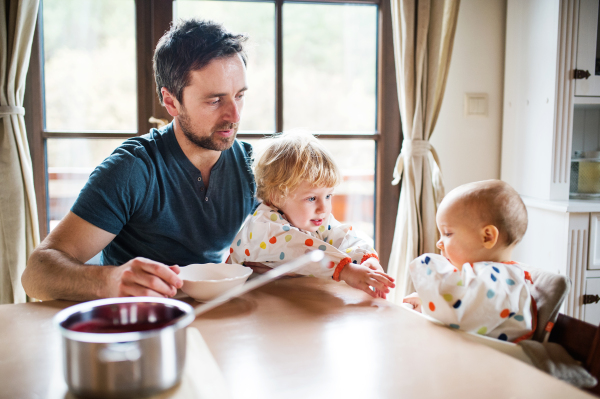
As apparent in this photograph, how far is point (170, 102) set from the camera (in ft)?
4.91

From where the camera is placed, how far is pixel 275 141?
1.48 meters

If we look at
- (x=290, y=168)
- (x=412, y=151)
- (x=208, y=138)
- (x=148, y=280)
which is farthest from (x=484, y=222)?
(x=412, y=151)

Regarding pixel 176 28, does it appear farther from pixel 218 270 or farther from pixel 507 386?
pixel 507 386

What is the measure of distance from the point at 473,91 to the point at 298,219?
159 centimetres

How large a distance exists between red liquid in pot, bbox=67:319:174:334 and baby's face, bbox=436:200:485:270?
66cm

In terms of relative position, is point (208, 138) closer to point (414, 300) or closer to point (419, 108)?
point (414, 300)

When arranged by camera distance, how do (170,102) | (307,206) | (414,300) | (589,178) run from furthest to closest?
(589,178)
(170,102)
(307,206)
(414,300)

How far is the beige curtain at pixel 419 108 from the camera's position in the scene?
217 centimetres

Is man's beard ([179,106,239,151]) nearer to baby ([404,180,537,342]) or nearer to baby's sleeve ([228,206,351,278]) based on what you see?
baby's sleeve ([228,206,351,278])

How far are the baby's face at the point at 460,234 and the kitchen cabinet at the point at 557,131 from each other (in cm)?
121

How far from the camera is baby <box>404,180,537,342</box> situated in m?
0.85

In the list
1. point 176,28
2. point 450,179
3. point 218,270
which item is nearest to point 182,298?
point 218,270

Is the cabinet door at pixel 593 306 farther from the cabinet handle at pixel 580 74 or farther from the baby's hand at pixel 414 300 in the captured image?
the baby's hand at pixel 414 300

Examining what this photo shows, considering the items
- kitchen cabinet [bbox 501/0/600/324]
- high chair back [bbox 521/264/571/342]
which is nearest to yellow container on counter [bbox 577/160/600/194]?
kitchen cabinet [bbox 501/0/600/324]
